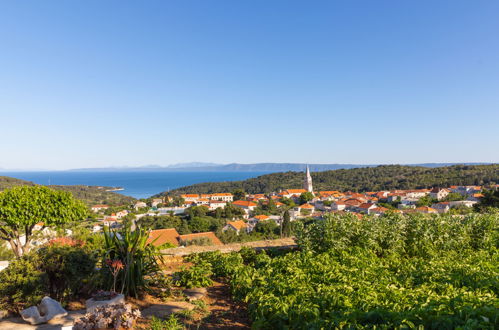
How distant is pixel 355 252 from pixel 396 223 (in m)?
1.41

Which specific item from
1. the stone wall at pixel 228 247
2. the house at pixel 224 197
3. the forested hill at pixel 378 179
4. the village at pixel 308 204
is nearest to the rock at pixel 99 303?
the stone wall at pixel 228 247

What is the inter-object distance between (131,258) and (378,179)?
104370 mm

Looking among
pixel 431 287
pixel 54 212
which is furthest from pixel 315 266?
pixel 54 212

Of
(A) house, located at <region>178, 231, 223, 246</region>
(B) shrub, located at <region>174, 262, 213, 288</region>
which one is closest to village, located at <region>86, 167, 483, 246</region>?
(A) house, located at <region>178, 231, 223, 246</region>

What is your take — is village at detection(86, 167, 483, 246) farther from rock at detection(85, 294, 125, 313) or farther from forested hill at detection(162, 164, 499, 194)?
rock at detection(85, 294, 125, 313)

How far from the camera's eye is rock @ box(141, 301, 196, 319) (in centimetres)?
364

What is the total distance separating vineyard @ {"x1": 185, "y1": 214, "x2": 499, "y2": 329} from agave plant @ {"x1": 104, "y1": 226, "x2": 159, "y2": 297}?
0.78 m

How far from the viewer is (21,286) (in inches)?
142

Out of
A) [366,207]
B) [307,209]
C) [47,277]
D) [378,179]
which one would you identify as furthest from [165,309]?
[378,179]

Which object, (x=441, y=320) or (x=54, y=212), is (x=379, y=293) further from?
(x=54, y=212)

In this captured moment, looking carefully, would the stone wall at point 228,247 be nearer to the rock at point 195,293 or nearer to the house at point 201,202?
the rock at point 195,293

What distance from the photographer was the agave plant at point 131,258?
13.7ft

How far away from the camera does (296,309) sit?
2.65m

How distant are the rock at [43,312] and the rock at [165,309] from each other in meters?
0.97
